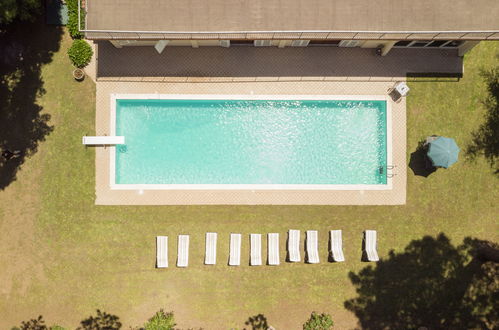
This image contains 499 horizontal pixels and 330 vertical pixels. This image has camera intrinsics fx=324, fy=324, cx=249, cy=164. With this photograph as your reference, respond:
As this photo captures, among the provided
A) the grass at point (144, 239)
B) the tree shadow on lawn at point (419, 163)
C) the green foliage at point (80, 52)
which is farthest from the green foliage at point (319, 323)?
the green foliage at point (80, 52)

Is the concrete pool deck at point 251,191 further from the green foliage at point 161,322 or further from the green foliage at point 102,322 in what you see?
the green foliage at point 102,322

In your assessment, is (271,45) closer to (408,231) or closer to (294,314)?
(408,231)

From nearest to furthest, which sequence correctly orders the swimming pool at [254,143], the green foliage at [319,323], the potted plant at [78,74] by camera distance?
the green foliage at [319,323] < the potted plant at [78,74] < the swimming pool at [254,143]

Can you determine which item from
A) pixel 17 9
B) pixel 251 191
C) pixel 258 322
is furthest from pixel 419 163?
pixel 17 9

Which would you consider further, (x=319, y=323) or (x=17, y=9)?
(x=319, y=323)

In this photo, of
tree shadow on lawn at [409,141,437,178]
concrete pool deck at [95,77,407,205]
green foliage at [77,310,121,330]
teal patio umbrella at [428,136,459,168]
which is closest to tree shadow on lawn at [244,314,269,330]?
concrete pool deck at [95,77,407,205]

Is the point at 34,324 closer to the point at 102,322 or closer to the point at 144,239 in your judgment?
the point at 102,322

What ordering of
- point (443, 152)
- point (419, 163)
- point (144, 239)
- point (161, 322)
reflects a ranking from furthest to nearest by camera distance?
point (419, 163) → point (144, 239) → point (161, 322) → point (443, 152)

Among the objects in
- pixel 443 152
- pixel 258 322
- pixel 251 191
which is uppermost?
pixel 443 152
